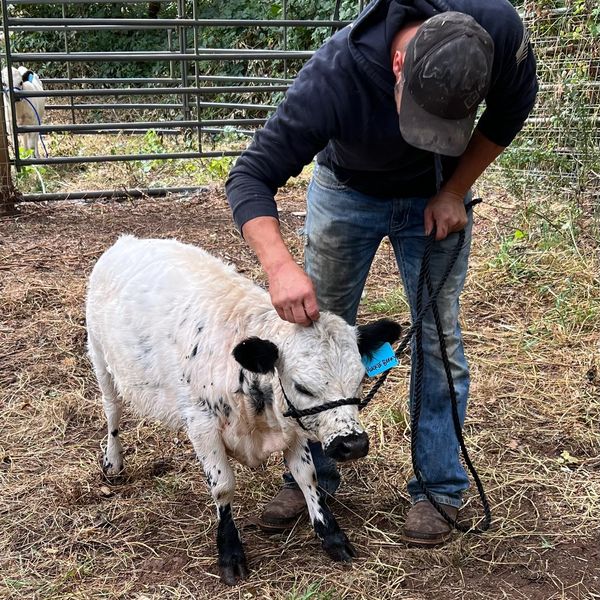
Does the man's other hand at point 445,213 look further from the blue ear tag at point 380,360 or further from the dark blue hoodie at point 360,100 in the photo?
the blue ear tag at point 380,360

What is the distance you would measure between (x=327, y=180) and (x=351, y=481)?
4.77ft

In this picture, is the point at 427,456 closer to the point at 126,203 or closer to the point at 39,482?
the point at 39,482

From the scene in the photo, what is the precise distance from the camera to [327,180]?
304 cm

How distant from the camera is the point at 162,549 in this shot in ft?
10.5

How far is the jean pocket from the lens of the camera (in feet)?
9.80

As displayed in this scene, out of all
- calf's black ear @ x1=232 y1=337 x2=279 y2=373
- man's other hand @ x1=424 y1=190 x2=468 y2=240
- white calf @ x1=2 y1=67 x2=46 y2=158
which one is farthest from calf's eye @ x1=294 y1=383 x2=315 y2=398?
white calf @ x1=2 y1=67 x2=46 y2=158

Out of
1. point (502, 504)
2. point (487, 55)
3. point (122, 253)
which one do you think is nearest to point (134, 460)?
point (122, 253)

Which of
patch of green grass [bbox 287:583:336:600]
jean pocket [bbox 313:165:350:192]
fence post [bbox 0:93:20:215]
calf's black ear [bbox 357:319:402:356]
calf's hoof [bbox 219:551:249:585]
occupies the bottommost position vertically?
calf's hoof [bbox 219:551:249:585]

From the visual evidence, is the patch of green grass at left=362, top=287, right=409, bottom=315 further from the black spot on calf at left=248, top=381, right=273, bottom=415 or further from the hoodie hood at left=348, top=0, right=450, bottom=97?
the hoodie hood at left=348, top=0, right=450, bottom=97

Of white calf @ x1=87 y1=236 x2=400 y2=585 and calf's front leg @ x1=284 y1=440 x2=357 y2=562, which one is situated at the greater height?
white calf @ x1=87 y1=236 x2=400 y2=585

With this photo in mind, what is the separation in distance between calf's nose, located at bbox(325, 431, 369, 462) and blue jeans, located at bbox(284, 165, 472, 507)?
0.70 m

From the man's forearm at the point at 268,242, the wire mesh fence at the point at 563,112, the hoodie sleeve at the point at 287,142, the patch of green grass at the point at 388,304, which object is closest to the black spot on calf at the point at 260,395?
the man's forearm at the point at 268,242

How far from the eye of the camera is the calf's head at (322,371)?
2.55 metres

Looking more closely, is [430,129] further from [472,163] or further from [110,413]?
[110,413]
